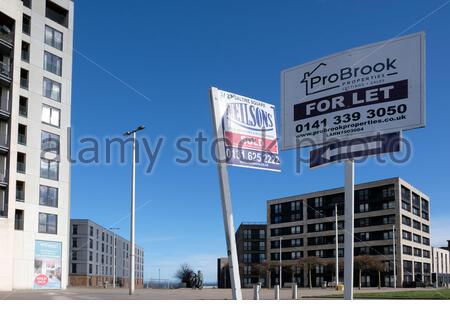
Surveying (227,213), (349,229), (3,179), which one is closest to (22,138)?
(3,179)

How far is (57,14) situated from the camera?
65.4 meters

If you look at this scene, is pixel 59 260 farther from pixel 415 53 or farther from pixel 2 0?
pixel 415 53

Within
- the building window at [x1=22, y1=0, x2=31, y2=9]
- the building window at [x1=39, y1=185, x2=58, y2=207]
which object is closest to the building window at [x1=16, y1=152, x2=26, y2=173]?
the building window at [x1=39, y1=185, x2=58, y2=207]

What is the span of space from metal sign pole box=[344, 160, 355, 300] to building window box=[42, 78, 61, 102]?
4923 cm

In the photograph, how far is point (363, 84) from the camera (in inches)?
643

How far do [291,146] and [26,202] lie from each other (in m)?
44.7

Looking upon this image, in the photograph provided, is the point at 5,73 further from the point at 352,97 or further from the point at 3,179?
the point at 352,97

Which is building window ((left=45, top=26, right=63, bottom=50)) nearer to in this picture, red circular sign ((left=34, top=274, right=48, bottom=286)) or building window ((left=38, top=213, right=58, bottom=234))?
building window ((left=38, top=213, right=58, bottom=234))

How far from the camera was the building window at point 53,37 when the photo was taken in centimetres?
6144

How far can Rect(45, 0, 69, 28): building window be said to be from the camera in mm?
64438

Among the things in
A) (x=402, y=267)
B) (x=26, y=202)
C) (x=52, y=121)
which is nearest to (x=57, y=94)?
(x=52, y=121)
